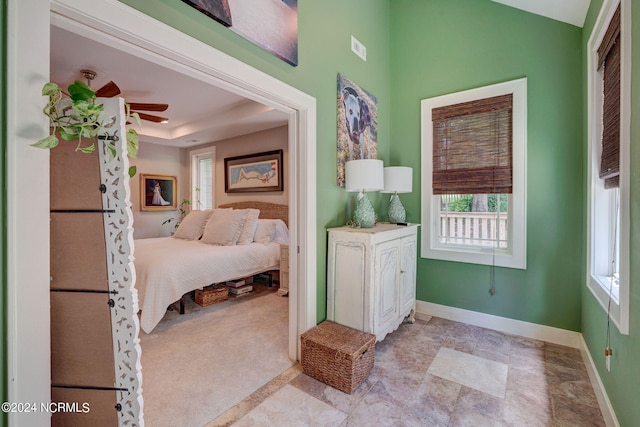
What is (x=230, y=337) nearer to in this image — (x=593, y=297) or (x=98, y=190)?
(x=98, y=190)

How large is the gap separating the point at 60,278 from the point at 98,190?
0.36 metres

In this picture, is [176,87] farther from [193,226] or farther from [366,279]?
[366,279]

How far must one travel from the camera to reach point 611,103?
1.68 m

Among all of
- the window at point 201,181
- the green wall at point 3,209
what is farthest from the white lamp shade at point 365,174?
the window at point 201,181

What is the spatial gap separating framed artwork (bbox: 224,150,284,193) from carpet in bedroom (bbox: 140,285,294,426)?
7.01 feet

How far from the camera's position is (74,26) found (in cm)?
109

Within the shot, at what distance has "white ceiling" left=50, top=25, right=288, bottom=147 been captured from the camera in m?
2.55

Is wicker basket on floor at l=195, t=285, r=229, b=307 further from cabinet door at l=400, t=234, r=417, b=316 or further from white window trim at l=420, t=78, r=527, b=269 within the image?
white window trim at l=420, t=78, r=527, b=269

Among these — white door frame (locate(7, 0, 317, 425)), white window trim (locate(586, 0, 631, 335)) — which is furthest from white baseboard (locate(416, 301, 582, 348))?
white door frame (locate(7, 0, 317, 425))

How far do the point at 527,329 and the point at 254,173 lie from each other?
13.9ft

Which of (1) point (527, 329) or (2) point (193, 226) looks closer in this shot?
(1) point (527, 329)

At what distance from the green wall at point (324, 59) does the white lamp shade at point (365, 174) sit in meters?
0.17

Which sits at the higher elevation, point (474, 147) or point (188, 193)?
point (474, 147)

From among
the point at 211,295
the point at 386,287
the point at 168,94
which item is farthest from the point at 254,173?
the point at 386,287
